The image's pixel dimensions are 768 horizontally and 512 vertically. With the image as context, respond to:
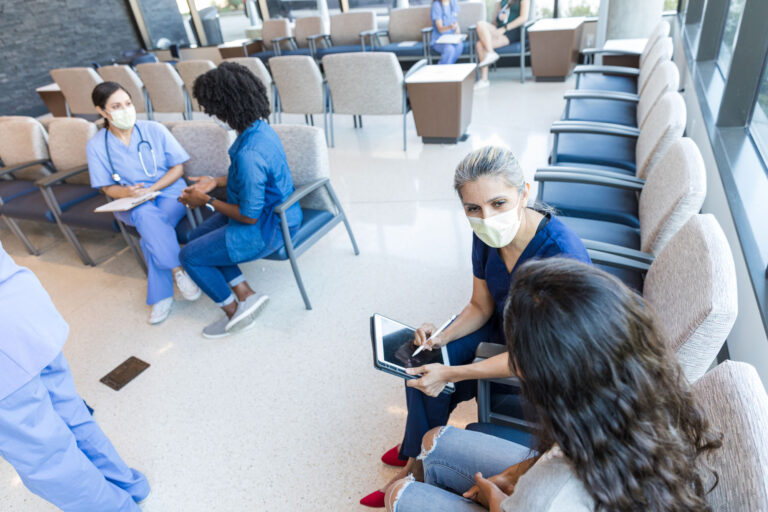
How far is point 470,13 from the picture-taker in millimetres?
5992

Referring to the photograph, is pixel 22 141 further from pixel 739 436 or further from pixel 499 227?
pixel 739 436

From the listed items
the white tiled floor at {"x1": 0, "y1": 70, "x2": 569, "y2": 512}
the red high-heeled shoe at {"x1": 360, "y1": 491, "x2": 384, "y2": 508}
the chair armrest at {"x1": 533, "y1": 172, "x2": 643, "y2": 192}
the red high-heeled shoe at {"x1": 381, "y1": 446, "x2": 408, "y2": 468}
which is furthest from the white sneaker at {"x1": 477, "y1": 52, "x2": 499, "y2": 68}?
the red high-heeled shoe at {"x1": 360, "y1": 491, "x2": 384, "y2": 508}

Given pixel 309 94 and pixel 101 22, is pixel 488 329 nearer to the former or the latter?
pixel 309 94

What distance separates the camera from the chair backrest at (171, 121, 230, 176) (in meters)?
2.61

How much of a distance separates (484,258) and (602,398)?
2.56 feet

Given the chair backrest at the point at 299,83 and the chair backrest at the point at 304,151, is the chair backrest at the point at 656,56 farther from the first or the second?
the chair backrest at the point at 299,83

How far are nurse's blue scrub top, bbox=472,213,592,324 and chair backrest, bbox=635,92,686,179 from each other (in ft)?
2.61

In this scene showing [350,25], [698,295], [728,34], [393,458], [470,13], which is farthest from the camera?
[350,25]

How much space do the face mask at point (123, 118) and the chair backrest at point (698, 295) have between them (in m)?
2.44

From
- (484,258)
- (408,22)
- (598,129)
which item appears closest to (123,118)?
(484,258)

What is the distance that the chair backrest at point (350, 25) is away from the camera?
6516mm

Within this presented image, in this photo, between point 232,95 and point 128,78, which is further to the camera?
point 128,78

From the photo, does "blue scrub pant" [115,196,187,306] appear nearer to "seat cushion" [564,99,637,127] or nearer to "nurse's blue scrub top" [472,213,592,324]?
"nurse's blue scrub top" [472,213,592,324]

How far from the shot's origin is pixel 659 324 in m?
0.73
